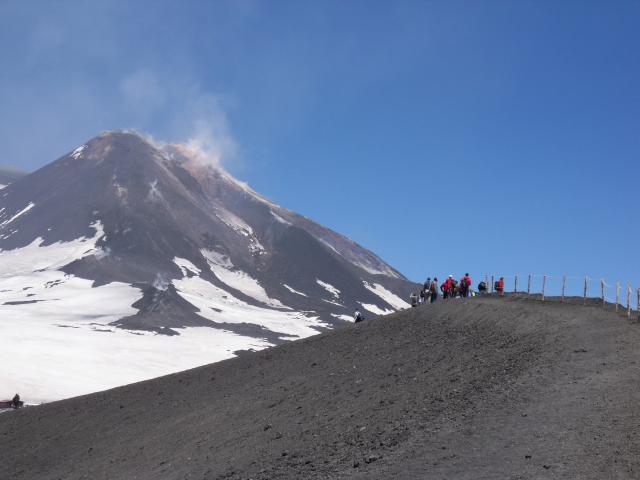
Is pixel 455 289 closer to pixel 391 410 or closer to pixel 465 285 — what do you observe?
pixel 465 285

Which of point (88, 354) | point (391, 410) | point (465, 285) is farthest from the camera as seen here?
point (88, 354)

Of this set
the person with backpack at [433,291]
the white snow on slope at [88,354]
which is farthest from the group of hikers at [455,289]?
the white snow on slope at [88,354]

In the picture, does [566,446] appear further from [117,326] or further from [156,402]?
[117,326]

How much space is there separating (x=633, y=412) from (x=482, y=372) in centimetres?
729

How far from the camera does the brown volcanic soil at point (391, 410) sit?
62.6 feet

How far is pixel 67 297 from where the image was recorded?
18700 centimetres

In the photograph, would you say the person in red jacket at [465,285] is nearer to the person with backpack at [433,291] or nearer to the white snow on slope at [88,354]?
the person with backpack at [433,291]

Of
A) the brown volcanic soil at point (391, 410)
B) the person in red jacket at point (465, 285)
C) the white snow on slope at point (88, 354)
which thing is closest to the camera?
the brown volcanic soil at point (391, 410)

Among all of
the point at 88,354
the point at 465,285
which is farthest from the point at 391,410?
the point at 88,354

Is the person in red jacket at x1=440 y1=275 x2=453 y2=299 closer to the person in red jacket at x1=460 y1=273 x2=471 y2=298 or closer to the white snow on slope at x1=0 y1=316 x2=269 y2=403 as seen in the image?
the person in red jacket at x1=460 y1=273 x2=471 y2=298

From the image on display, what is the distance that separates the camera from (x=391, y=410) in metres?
25.7

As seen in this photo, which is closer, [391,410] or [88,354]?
[391,410]

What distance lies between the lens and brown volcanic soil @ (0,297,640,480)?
62.6 feet

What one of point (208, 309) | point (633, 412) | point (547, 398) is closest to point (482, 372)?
point (547, 398)
